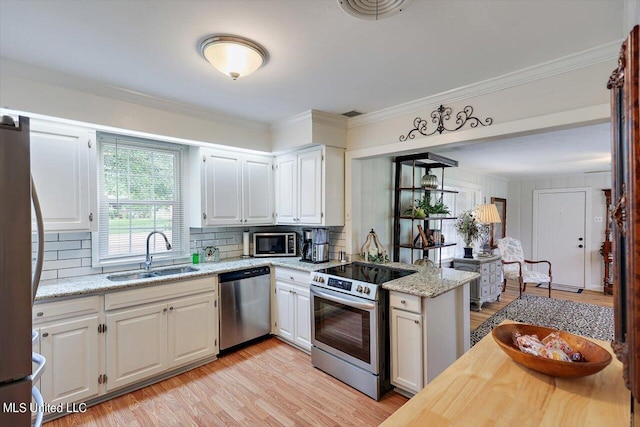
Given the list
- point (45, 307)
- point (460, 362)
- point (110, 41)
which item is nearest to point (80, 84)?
point (110, 41)

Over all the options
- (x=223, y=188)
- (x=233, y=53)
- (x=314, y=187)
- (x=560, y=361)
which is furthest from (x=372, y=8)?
(x=223, y=188)

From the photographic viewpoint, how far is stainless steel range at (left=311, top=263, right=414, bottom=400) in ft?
7.97

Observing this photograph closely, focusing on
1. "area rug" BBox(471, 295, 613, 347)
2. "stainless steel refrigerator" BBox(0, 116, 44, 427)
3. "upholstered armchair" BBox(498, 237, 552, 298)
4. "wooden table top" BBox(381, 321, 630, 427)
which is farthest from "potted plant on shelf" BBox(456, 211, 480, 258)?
"stainless steel refrigerator" BBox(0, 116, 44, 427)

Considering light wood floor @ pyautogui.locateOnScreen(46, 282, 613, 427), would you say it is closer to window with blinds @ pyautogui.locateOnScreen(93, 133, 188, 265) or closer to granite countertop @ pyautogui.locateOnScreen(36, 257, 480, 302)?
granite countertop @ pyautogui.locateOnScreen(36, 257, 480, 302)

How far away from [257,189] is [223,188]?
44cm

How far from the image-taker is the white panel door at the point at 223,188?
335 centimetres

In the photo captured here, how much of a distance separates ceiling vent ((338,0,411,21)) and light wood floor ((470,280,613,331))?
3978 millimetres

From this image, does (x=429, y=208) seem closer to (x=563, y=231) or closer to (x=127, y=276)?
(x=127, y=276)

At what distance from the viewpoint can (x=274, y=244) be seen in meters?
3.89

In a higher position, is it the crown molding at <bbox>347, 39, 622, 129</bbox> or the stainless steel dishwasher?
the crown molding at <bbox>347, 39, 622, 129</bbox>

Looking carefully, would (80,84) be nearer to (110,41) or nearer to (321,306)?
(110,41)

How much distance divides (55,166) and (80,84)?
26.3 inches

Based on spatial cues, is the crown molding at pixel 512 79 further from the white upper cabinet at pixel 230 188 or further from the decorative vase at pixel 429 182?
the white upper cabinet at pixel 230 188

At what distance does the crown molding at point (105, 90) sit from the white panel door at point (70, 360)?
1.77 metres
